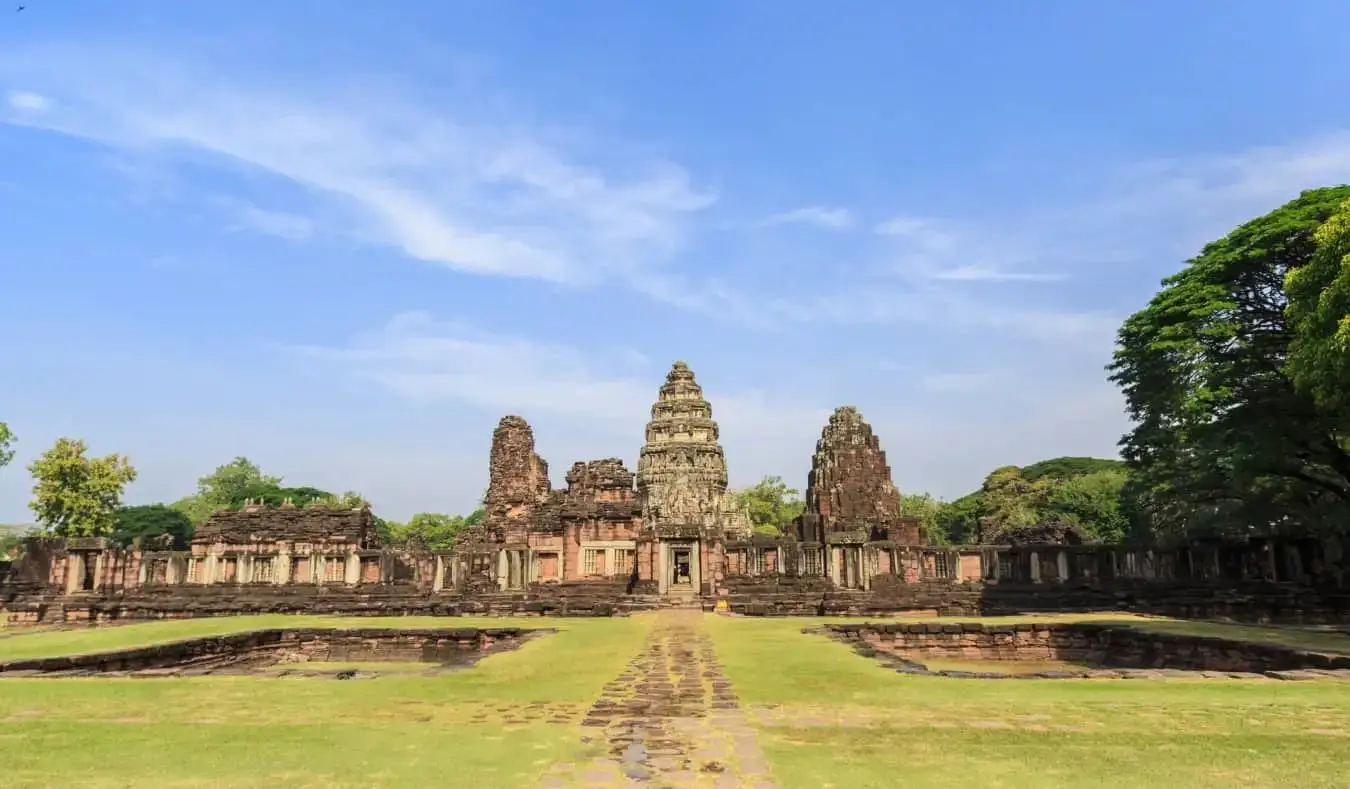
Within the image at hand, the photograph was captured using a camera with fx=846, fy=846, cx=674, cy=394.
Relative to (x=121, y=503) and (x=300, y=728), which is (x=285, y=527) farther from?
(x=300, y=728)

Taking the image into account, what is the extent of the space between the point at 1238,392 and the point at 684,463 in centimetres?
3458

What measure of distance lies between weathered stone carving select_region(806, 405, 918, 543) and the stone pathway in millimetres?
34809

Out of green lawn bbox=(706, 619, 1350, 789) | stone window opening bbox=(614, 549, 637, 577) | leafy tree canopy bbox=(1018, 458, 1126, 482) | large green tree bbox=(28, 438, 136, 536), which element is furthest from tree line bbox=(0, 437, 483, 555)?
leafy tree canopy bbox=(1018, 458, 1126, 482)

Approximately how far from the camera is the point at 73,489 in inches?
2016

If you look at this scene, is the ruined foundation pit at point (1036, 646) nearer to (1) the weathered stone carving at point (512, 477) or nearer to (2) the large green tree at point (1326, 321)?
(2) the large green tree at point (1326, 321)

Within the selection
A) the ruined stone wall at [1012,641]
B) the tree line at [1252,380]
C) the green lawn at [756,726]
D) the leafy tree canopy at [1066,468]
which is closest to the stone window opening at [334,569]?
the ruined stone wall at [1012,641]

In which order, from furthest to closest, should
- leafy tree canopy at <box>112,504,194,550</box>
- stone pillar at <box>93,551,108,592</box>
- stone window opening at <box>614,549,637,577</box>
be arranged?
leafy tree canopy at <box>112,504,194,550</box> < stone window opening at <box>614,549,637,577</box> < stone pillar at <box>93,551,108,592</box>

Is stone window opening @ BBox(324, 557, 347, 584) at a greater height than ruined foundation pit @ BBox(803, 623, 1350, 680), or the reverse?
stone window opening @ BBox(324, 557, 347, 584)

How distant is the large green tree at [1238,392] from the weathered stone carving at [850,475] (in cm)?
1759

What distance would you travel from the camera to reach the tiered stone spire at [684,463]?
5459cm

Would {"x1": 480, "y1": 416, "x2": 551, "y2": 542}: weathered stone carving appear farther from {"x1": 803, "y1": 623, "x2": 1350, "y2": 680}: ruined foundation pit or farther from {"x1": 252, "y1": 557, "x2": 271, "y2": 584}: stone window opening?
{"x1": 803, "y1": 623, "x2": 1350, "y2": 680}: ruined foundation pit

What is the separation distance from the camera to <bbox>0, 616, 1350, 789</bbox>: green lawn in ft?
18.1

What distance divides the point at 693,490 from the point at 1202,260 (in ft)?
109

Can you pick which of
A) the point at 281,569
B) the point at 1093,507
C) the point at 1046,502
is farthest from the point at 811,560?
the point at 1046,502
